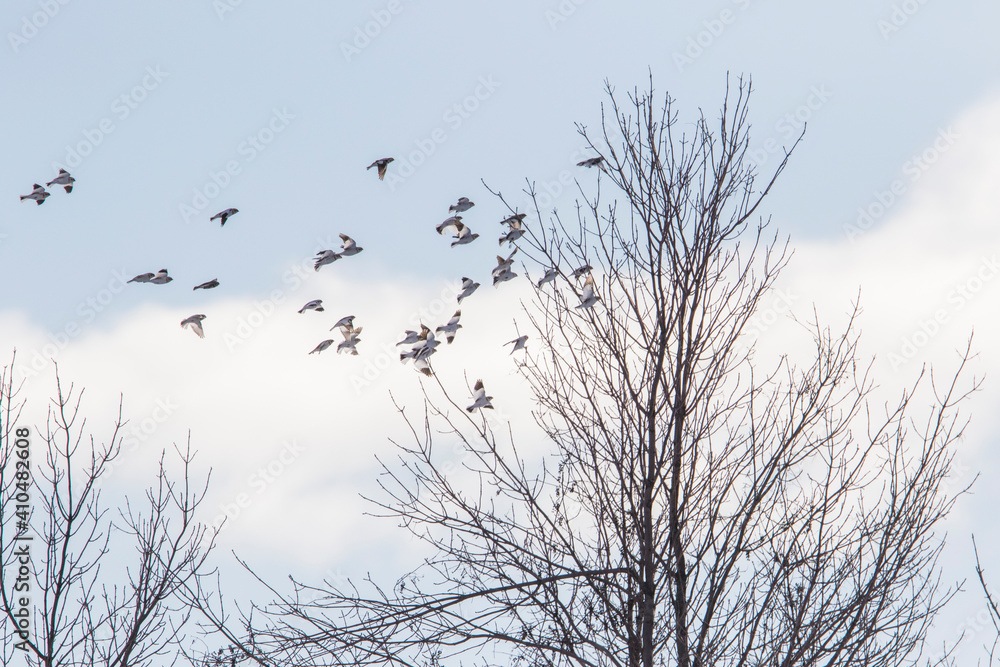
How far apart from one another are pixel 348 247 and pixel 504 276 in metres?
2.74

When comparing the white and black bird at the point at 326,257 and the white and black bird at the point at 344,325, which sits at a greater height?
the white and black bird at the point at 326,257

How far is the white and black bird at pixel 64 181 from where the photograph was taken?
34.3 feet

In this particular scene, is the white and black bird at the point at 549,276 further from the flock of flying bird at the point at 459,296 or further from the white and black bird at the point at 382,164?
the white and black bird at the point at 382,164

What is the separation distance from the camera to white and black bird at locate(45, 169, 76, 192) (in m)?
10.5

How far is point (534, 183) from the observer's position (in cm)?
676

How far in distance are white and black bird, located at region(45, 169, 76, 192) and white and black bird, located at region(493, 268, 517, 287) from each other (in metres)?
5.42

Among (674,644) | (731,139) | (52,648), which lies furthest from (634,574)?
(52,648)

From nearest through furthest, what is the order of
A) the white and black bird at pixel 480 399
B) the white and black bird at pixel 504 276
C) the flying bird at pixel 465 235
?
the white and black bird at pixel 480 399
the white and black bird at pixel 504 276
the flying bird at pixel 465 235

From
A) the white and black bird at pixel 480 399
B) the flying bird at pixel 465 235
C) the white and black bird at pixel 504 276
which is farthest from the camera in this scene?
the flying bird at pixel 465 235

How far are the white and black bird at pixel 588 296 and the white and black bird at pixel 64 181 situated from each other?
266 inches

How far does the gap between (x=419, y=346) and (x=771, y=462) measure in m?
2.92

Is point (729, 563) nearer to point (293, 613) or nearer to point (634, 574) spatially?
point (634, 574)

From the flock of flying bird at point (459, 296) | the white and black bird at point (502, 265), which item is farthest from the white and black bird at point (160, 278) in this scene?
the white and black bird at point (502, 265)

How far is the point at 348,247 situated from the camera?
10.3 meters
